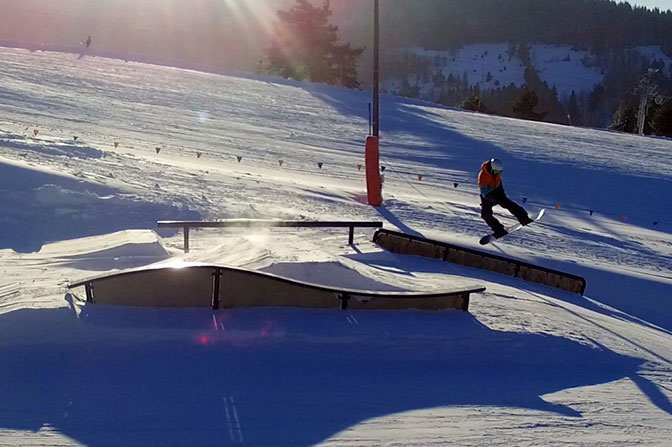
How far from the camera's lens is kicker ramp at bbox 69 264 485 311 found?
548cm

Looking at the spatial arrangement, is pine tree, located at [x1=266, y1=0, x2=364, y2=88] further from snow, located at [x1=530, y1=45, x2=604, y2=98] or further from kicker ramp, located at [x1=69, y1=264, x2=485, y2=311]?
snow, located at [x1=530, y1=45, x2=604, y2=98]

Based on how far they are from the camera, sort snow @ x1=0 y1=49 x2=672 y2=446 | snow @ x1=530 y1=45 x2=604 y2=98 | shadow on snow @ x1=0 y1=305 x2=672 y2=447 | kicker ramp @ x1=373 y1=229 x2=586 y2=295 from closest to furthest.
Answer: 1. shadow on snow @ x1=0 y1=305 x2=672 y2=447
2. snow @ x1=0 y1=49 x2=672 y2=446
3. kicker ramp @ x1=373 y1=229 x2=586 y2=295
4. snow @ x1=530 y1=45 x2=604 y2=98

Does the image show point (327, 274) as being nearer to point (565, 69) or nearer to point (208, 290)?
point (208, 290)

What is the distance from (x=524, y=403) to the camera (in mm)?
4688

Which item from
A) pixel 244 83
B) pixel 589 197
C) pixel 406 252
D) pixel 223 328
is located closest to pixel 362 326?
pixel 223 328

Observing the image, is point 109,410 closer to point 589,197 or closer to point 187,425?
point 187,425

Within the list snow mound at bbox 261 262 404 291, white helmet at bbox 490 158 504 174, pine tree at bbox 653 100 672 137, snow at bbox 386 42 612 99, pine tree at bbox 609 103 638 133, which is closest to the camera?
snow mound at bbox 261 262 404 291

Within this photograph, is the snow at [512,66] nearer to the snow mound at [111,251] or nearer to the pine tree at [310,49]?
the pine tree at [310,49]

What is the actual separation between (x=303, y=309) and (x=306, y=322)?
0.84 feet

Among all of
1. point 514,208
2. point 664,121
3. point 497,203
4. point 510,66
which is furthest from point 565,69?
point 497,203

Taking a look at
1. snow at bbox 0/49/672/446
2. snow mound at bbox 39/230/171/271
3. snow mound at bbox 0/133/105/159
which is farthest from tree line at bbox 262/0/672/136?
snow mound at bbox 39/230/171/271

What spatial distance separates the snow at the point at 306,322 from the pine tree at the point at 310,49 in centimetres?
3628

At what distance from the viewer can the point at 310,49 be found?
54.0 m

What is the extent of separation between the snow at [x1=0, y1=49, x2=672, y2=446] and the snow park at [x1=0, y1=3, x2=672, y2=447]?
2 cm
